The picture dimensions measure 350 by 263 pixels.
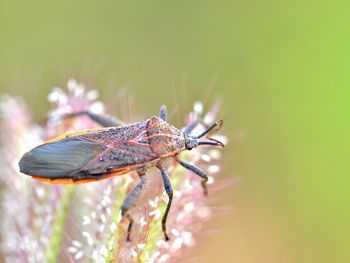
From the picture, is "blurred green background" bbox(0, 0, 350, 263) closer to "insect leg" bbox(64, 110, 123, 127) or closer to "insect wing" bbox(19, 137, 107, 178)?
"insect leg" bbox(64, 110, 123, 127)

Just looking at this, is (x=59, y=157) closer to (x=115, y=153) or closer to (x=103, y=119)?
(x=115, y=153)

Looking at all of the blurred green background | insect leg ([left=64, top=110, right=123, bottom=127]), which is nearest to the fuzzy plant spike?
insect leg ([left=64, top=110, right=123, bottom=127])

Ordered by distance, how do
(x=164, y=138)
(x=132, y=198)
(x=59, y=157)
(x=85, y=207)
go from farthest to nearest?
1. (x=164, y=138)
2. (x=85, y=207)
3. (x=59, y=157)
4. (x=132, y=198)

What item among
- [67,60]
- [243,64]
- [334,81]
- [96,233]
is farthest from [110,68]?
[96,233]

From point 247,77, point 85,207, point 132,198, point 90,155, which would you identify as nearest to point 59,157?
point 90,155

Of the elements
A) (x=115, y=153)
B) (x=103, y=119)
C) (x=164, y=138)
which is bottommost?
(x=115, y=153)

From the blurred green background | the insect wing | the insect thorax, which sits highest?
the blurred green background

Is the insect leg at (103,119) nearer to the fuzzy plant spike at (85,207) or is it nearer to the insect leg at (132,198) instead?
the fuzzy plant spike at (85,207)
